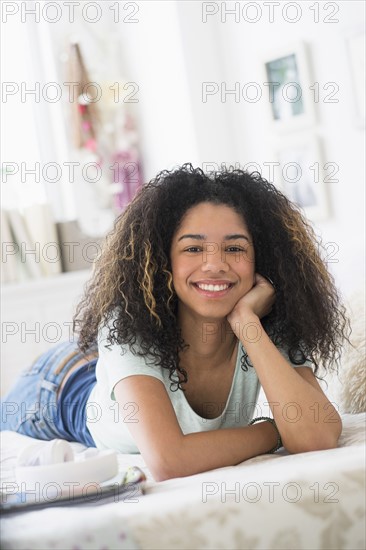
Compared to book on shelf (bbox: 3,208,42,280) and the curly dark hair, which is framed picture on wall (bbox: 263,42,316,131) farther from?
the curly dark hair

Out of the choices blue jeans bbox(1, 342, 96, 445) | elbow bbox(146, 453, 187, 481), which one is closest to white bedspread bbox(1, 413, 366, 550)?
elbow bbox(146, 453, 187, 481)

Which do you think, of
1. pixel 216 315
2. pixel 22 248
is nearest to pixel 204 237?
pixel 216 315

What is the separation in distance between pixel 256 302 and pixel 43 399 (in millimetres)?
871

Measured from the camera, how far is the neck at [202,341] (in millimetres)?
1792

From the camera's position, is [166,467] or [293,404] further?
[293,404]

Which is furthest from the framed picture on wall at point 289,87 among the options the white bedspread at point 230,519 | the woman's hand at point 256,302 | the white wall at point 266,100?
the white bedspread at point 230,519

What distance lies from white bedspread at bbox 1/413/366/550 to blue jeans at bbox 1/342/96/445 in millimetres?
1203

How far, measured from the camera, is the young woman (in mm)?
1609

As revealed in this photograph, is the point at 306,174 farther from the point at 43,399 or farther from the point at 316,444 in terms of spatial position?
the point at 316,444

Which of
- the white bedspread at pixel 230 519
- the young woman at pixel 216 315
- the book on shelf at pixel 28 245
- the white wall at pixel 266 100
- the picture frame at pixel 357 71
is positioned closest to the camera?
the white bedspread at pixel 230 519

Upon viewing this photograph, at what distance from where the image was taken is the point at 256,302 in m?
1.75

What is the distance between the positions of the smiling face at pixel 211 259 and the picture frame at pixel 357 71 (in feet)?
4.50

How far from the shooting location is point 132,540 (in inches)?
41.0

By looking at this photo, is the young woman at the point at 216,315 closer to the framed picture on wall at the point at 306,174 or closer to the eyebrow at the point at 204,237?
the eyebrow at the point at 204,237
